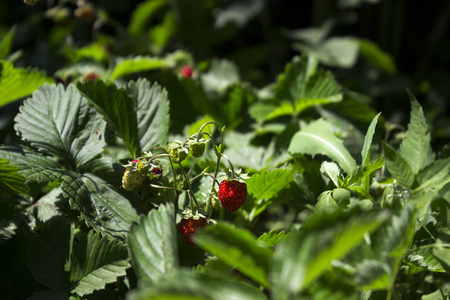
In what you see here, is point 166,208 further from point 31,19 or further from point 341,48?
point 31,19

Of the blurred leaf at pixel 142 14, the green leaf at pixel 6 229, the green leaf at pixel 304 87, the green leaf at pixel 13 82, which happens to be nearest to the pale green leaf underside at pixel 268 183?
the green leaf at pixel 304 87

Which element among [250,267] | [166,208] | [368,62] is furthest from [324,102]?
[368,62]

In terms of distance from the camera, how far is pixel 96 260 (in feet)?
2.54

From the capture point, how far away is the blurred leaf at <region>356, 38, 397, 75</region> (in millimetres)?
1866

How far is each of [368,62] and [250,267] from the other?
6.07ft

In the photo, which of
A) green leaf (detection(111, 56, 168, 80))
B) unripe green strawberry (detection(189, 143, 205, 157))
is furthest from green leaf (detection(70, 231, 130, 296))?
green leaf (detection(111, 56, 168, 80))

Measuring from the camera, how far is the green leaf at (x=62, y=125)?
0.89 meters

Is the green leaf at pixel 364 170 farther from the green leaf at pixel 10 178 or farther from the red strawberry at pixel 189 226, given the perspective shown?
the green leaf at pixel 10 178

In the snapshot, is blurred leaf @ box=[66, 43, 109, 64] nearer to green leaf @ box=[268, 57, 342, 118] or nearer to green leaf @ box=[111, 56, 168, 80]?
green leaf @ box=[111, 56, 168, 80]

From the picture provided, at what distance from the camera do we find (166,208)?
68 centimetres

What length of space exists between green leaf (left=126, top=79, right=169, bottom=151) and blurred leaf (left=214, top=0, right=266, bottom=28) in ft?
3.61

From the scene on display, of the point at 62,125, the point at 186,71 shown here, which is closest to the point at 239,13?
the point at 186,71

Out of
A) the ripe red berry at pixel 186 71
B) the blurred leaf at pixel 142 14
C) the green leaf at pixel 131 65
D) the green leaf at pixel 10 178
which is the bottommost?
the green leaf at pixel 10 178

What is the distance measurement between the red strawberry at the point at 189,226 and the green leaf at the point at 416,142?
1.36 feet
